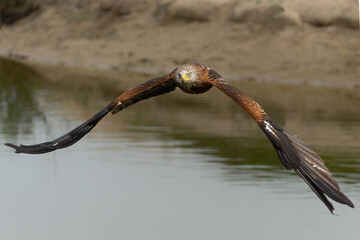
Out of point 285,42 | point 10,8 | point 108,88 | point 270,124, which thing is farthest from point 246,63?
point 270,124

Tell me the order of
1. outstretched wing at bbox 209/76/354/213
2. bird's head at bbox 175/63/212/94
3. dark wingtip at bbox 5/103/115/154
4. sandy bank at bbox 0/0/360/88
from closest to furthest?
1. outstretched wing at bbox 209/76/354/213
2. dark wingtip at bbox 5/103/115/154
3. bird's head at bbox 175/63/212/94
4. sandy bank at bbox 0/0/360/88

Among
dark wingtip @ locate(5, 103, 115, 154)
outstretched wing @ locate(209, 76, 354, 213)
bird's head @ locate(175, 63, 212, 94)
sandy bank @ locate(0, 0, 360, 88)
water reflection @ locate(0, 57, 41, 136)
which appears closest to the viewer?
outstretched wing @ locate(209, 76, 354, 213)

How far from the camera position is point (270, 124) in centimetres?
1043

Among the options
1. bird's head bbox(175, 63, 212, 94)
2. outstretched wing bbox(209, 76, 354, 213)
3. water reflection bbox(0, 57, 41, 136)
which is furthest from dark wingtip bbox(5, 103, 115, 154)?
water reflection bbox(0, 57, 41, 136)

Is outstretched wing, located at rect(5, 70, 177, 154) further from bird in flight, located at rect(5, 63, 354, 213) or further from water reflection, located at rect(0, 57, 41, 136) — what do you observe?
water reflection, located at rect(0, 57, 41, 136)

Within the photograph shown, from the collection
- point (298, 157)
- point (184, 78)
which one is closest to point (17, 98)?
point (184, 78)

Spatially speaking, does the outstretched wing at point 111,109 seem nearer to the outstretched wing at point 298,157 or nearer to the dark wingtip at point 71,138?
the dark wingtip at point 71,138

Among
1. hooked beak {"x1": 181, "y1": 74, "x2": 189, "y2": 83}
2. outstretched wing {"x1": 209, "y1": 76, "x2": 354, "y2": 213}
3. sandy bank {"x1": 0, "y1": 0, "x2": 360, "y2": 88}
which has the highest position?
sandy bank {"x1": 0, "y1": 0, "x2": 360, "y2": 88}

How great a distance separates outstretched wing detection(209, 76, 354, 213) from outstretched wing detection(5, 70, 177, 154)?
1.52 metres

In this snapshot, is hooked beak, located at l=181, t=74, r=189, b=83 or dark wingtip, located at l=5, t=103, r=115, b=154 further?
hooked beak, located at l=181, t=74, r=189, b=83

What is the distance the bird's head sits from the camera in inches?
473

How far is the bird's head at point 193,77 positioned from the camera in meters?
12.0

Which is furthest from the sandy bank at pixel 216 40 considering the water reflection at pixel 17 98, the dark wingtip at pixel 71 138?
the dark wingtip at pixel 71 138

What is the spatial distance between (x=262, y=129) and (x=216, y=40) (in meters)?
21.6
